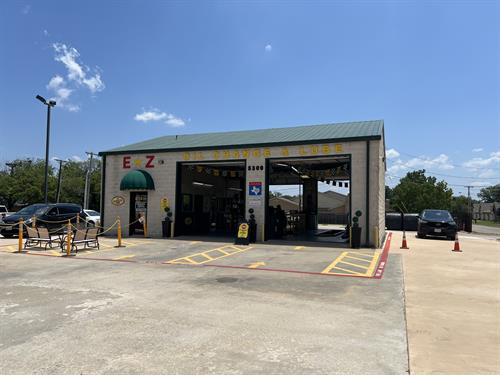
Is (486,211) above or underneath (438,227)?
above

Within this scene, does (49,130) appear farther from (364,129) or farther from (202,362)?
(202,362)

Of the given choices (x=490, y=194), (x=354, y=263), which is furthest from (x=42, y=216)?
(x=490, y=194)

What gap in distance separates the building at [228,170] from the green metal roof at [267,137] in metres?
0.03

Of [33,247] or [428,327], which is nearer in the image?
[428,327]

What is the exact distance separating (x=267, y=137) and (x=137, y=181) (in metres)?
6.69

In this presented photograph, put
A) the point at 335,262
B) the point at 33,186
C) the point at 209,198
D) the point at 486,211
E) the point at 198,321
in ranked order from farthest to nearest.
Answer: the point at 486,211, the point at 33,186, the point at 209,198, the point at 335,262, the point at 198,321

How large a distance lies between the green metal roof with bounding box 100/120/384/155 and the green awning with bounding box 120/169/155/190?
1.39 meters

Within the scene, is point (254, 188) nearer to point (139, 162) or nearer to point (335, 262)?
point (139, 162)

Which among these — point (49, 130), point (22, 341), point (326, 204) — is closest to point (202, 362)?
point (22, 341)

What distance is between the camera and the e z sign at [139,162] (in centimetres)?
1970

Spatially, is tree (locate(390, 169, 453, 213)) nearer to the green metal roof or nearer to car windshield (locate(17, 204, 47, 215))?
the green metal roof

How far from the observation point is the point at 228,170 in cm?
2500

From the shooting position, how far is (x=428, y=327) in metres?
5.25

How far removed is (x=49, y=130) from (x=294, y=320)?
2114 cm
